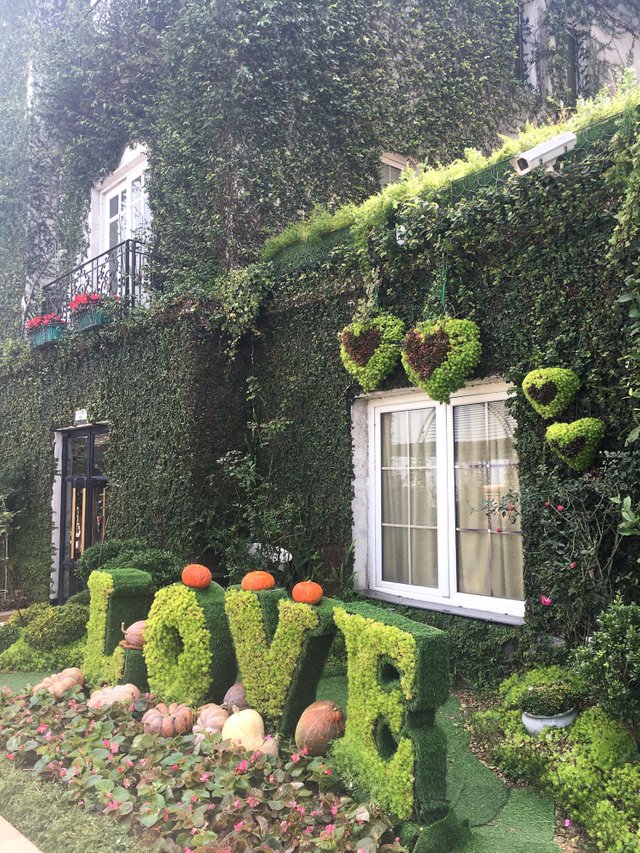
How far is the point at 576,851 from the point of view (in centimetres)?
290

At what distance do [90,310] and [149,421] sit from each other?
1.94 meters

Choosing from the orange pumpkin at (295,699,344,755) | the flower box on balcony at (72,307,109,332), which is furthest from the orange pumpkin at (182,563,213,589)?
the flower box on balcony at (72,307,109,332)

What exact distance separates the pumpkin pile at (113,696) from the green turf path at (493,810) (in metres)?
2.11

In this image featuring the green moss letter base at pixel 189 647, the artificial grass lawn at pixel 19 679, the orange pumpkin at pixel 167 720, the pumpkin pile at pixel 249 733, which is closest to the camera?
the pumpkin pile at pixel 249 733

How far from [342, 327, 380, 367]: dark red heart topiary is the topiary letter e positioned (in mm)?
2669

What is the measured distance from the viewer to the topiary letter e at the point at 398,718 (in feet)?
9.32

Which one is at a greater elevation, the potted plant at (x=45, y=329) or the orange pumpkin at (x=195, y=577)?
the potted plant at (x=45, y=329)

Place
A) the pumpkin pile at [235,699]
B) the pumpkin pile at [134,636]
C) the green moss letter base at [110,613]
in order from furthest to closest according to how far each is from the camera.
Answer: the green moss letter base at [110,613] < the pumpkin pile at [134,636] < the pumpkin pile at [235,699]

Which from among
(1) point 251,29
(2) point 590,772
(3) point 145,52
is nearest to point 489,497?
(2) point 590,772

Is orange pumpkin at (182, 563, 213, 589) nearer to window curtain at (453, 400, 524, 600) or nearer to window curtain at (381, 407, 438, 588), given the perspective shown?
window curtain at (381, 407, 438, 588)

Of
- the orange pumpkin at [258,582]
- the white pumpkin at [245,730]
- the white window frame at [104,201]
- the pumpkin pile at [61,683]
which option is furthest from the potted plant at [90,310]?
the white pumpkin at [245,730]

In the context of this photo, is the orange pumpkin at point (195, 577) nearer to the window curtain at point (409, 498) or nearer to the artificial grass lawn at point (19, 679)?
the window curtain at point (409, 498)

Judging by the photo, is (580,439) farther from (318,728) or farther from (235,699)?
(235,699)

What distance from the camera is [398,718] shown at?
296 centimetres
